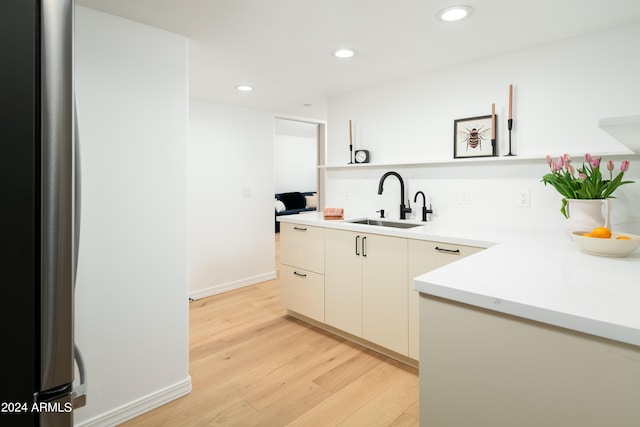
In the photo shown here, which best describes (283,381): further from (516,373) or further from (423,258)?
(516,373)

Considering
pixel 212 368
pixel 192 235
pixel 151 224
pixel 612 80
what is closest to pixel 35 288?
pixel 151 224

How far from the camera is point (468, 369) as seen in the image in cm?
95

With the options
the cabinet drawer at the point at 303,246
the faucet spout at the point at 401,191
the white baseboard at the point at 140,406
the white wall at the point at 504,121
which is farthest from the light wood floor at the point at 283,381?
the white wall at the point at 504,121

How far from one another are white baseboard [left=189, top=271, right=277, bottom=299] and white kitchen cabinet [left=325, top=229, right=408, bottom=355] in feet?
5.38

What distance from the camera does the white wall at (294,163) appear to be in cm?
930

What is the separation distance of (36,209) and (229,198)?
3.43m

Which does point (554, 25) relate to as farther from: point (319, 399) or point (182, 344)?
point (182, 344)

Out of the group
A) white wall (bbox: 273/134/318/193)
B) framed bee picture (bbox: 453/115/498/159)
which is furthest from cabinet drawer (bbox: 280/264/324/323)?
white wall (bbox: 273/134/318/193)

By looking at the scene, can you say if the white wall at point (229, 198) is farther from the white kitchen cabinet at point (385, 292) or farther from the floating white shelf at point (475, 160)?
the white kitchen cabinet at point (385, 292)

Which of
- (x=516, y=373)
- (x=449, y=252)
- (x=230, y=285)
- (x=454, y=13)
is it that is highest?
(x=454, y=13)

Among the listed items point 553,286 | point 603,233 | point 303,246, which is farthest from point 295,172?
point 553,286

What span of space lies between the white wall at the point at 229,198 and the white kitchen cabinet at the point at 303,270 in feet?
3.59

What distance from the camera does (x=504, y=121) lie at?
243 centimetres

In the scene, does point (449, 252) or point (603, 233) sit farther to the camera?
point (449, 252)
